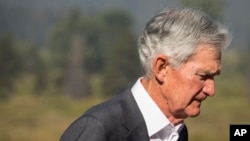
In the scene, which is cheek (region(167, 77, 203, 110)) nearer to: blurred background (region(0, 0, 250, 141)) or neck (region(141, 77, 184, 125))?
neck (region(141, 77, 184, 125))

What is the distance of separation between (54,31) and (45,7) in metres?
0.17

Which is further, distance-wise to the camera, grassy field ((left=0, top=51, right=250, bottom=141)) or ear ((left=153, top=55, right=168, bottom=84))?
grassy field ((left=0, top=51, right=250, bottom=141))

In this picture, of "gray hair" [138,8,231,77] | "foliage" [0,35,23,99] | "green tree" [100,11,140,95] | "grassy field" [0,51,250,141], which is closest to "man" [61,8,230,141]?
"gray hair" [138,8,231,77]

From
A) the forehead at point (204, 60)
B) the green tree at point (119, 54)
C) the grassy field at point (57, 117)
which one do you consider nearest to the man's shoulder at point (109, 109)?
the forehead at point (204, 60)

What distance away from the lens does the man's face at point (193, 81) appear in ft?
3.66

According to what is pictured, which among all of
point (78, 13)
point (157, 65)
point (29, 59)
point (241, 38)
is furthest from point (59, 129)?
point (157, 65)

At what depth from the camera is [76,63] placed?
4371 millimetres

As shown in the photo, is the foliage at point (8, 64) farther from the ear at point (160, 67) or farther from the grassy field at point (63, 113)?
the ear at point (160, 67)

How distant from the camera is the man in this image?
3.63 feet

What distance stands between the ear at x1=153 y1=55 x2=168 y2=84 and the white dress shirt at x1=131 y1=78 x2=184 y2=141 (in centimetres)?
4

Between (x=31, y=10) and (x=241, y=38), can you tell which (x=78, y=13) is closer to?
(x=31, y=10)

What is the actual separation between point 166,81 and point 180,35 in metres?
0.09

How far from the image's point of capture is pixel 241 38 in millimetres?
4148

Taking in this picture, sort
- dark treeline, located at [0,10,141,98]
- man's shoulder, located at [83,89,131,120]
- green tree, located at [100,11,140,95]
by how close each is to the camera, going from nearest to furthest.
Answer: man's shoulder, located at [83,89,131,120] → green tree, located at [100,11,140,95] → dark treeline, located at [0,10,141,98]
